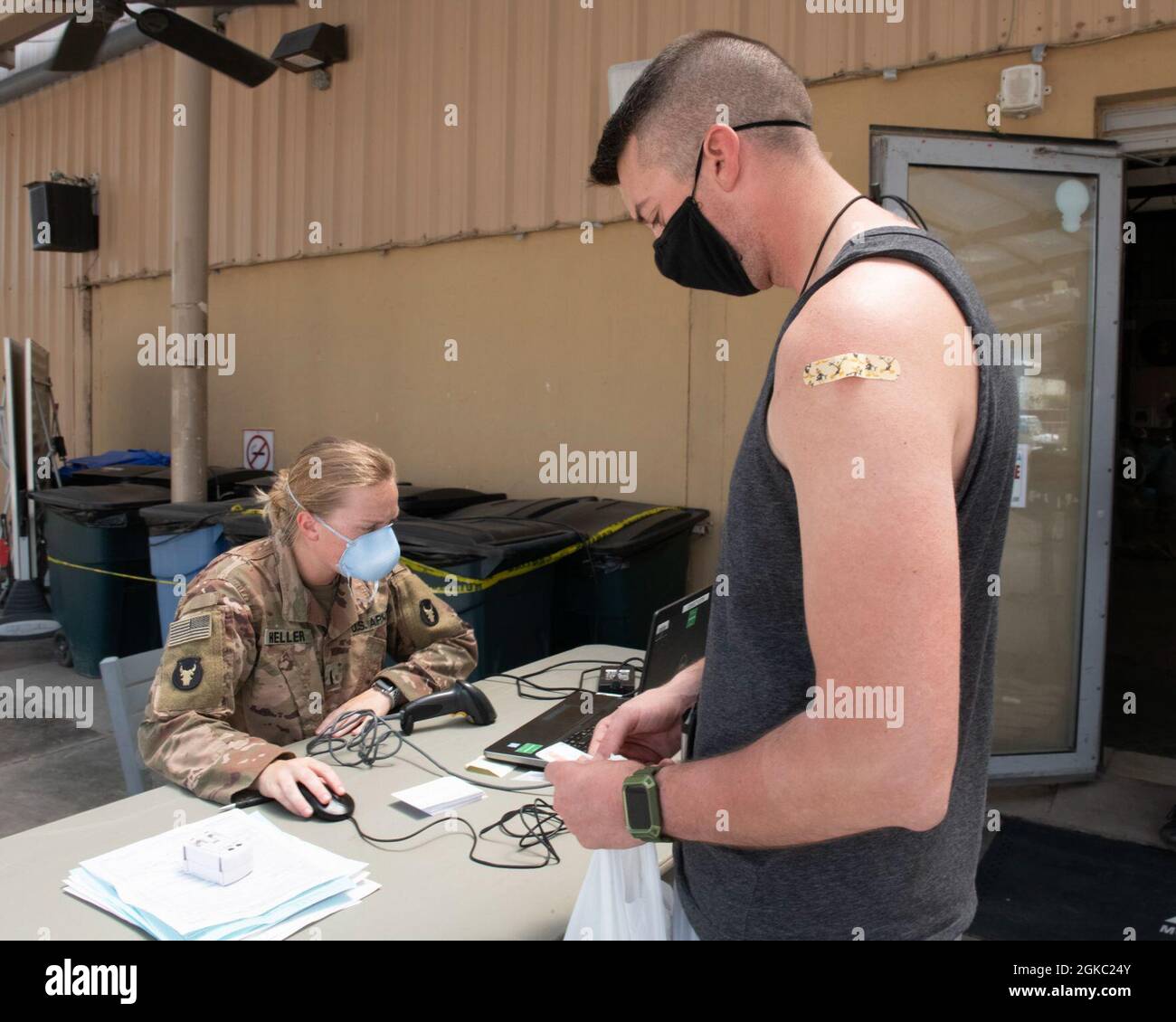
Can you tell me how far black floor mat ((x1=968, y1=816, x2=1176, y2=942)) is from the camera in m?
2.67

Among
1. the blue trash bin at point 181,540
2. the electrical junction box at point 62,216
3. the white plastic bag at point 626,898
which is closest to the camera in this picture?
the white plastic bag at point 626,898

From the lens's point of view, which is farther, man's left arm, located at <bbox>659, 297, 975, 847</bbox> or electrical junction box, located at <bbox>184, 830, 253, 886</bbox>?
electrical junction box, located at <bbox>184, 830, 253, 886</bbox>

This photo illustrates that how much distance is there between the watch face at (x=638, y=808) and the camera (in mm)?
910

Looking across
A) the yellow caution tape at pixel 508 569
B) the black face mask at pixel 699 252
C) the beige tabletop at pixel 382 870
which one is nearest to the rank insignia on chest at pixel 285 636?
the beige tabletop at pixel 382 870

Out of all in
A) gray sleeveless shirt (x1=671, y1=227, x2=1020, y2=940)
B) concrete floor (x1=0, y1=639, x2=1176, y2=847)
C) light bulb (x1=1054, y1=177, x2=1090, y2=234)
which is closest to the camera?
gray sleeveless shirt (x1=671, y1=227, x2=1020, y2=940)

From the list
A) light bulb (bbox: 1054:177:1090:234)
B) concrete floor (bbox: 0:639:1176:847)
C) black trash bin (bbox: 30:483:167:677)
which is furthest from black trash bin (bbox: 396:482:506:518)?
light bulb (bbox: 1054:177:1090:234)

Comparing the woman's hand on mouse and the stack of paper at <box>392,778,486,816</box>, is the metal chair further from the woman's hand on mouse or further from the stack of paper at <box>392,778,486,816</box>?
the stack of paper at <box>392,778,486,816</box>

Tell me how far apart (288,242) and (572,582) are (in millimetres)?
3409

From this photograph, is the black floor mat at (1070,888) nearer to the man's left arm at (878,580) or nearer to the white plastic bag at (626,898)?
the white plastic bag at (626,898)

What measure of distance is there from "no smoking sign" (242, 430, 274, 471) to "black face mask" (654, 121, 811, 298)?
5368 millimetres

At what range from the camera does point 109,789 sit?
12.4ft

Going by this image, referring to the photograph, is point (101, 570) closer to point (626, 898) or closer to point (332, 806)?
point (332, 806)

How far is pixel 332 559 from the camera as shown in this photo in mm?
2201

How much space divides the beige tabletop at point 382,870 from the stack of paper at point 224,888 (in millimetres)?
23
